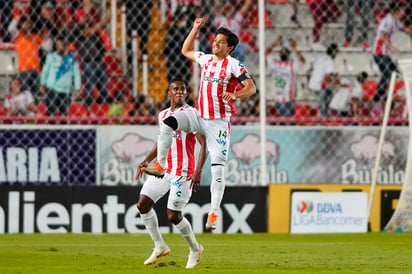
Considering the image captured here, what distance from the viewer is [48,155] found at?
16.1 metres

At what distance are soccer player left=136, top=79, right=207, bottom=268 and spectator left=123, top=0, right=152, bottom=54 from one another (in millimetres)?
7100

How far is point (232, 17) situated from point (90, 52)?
2.78 m

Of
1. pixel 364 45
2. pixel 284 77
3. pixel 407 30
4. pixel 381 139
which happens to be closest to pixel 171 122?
pixel 381 139

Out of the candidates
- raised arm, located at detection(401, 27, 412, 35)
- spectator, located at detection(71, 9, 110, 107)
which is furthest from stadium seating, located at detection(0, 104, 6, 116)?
raised arm, located at detection(401, 27, 412, 35)

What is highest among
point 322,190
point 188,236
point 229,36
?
point 229,36

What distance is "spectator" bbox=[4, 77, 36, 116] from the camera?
16422 mm

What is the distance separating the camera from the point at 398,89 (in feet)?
62.5

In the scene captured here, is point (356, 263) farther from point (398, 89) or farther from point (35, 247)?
point (398, 89)

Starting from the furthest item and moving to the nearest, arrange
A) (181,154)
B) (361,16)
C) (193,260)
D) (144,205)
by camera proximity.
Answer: (361,16), (181,154), (144,205), (193,260)

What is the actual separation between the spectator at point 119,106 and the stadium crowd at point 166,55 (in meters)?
0.02

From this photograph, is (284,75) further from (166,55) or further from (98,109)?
(98,109)

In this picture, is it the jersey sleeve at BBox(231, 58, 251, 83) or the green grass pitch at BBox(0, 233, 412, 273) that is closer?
the green grass pitch at BBox(0, 233, 412, 273)

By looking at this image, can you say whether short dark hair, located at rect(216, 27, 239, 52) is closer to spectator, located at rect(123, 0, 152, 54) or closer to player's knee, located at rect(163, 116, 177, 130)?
player's knee, located at rect(163, 116, 177, 130)

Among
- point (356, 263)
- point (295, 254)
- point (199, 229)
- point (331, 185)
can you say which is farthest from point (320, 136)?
point (356, 263)
